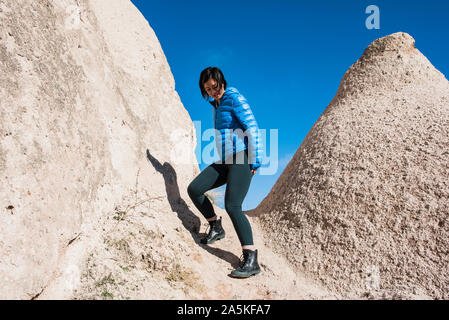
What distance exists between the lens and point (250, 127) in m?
3.62

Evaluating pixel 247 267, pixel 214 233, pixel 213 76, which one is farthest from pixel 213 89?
pixel 247 267

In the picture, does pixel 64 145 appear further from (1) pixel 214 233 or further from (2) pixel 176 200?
(1) pixel 214 233

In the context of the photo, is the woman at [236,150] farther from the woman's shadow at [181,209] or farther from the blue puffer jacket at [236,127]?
the woman's shadow at [181,209]

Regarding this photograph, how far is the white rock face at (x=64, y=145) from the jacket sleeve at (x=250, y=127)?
1298 millimetres

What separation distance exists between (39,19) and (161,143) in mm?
2143

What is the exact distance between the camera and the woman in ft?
11.8

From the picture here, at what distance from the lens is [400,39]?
255 inches

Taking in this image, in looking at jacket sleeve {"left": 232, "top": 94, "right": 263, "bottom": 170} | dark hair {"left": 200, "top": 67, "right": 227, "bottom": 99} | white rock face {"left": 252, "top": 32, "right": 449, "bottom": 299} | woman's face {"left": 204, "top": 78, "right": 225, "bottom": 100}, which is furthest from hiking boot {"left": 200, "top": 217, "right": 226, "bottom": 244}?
dark hair {"left": 200, "top": 67, "right": 227, "bottom": 99}

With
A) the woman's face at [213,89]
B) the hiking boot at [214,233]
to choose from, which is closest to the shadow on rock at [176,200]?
the hiking boot at [214,233]

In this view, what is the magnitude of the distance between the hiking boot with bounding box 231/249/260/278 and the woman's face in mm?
1642

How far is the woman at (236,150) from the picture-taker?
3588mm

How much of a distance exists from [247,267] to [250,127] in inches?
56.5
